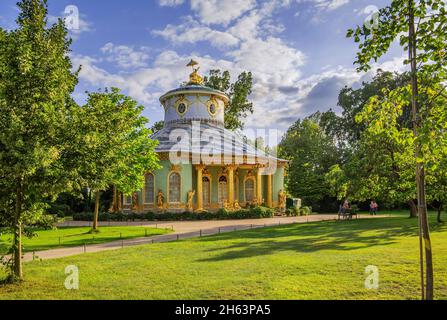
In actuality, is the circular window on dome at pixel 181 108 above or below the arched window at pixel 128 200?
above

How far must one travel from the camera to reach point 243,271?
31.7ft

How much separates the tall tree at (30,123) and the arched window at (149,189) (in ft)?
70.4

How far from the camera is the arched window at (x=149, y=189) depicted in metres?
31.2

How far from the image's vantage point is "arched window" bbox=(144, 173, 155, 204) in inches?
1229

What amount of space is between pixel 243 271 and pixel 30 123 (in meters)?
6.32

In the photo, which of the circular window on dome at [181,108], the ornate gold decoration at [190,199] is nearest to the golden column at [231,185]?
the ornate gold decoration at [190,199]

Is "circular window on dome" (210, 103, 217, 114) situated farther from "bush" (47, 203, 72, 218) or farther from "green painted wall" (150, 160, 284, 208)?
"bush" (47, 203, 72, 218)

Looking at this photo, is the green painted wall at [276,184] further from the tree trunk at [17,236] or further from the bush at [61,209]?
the tree trunk at [17,236]

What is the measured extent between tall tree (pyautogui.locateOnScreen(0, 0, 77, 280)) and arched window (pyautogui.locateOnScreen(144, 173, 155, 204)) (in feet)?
70.4

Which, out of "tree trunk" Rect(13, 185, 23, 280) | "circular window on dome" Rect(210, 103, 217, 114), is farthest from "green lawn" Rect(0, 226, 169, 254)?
"circular window on dome" Rect(210, 103, 217, 114)

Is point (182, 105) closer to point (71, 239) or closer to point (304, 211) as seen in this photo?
point (304, 211)
